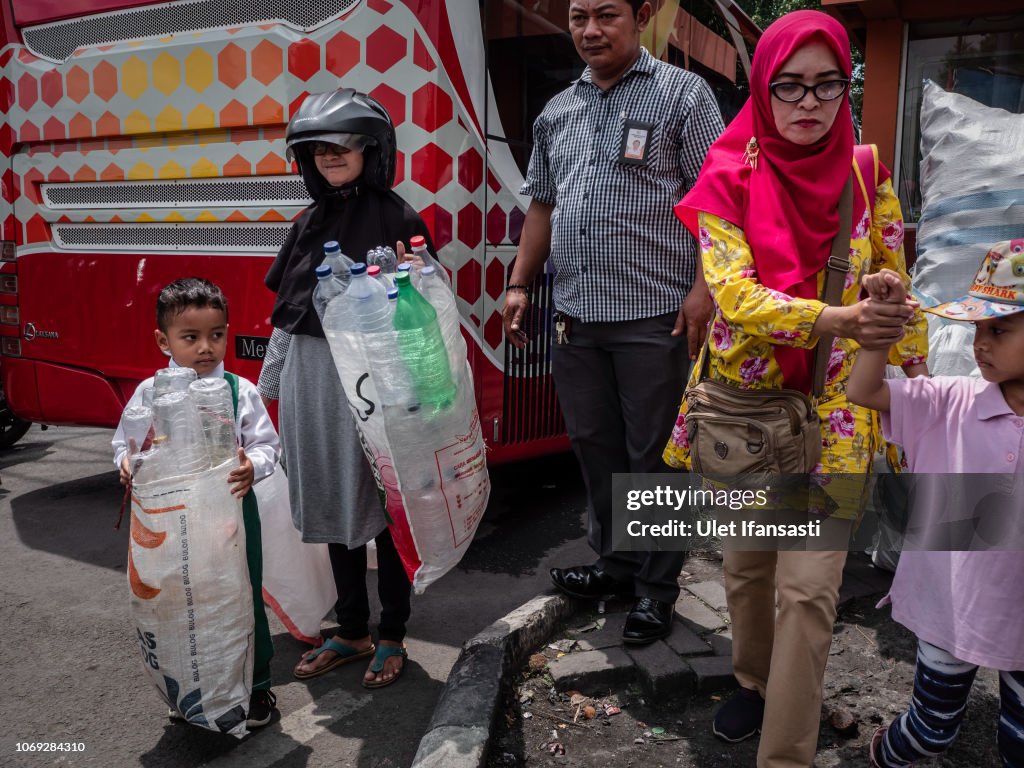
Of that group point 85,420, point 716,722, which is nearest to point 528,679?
point 716,722

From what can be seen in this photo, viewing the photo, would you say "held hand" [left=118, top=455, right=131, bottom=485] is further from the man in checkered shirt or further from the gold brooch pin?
the gold brooch pin

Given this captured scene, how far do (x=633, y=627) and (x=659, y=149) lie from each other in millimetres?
1583

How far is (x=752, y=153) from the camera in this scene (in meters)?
2.07

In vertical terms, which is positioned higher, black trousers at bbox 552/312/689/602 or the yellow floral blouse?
the yellow floral blouse

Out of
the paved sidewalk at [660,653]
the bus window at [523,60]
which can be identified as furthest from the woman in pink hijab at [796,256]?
the bus window at [523,60]

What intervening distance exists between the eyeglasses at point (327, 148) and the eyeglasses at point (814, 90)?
1.27 m

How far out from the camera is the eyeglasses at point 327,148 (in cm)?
255

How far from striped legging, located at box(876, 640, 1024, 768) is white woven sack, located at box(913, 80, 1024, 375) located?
1.47 meters

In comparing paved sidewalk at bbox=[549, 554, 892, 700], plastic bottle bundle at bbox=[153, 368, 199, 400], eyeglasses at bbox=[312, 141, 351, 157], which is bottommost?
paved sidewalk at bbox=[549, 554, 892, 700]

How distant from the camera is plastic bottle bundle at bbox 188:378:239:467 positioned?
2.24 metres

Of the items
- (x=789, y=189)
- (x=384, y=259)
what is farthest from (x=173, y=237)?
(x=789, y=189)

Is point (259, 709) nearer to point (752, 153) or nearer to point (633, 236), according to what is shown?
point (633, 236)

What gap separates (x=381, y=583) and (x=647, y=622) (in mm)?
889

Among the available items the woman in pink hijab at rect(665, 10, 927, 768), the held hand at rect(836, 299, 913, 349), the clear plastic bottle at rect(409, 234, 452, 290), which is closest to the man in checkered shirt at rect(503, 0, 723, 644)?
the clear plastic bottle at rect(409, 234, 452, 290)
